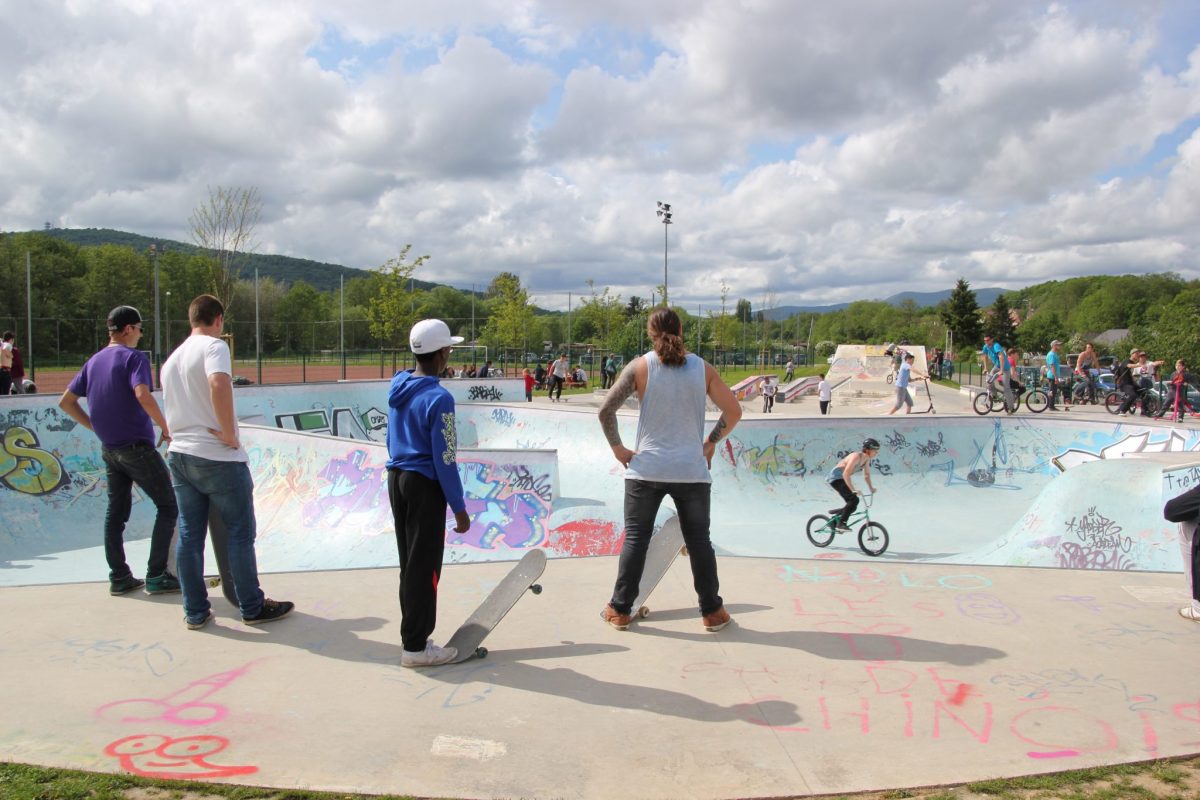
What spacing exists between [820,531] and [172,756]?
803 cm

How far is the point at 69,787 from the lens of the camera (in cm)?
262

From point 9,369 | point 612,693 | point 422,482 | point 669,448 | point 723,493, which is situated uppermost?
point 9,369

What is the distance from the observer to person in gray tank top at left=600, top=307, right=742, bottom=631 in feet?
13.5

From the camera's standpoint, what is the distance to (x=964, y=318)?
85.0 m

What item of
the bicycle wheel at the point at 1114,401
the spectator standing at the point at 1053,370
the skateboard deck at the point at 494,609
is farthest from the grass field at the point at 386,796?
the bicycle wheel at the point at 1114,401

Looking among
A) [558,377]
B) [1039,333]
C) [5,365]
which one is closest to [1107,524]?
[5,365]

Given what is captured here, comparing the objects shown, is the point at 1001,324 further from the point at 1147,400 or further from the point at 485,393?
the point at 485,393

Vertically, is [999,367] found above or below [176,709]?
above

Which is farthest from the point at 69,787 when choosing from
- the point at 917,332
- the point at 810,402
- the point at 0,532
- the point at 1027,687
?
the point at 917,332

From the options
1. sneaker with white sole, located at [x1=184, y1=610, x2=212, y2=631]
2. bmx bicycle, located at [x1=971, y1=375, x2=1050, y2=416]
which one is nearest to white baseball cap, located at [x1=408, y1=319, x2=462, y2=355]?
sneaker with white sole, located at [x1=184, y1=610, x2=212, y2=631]

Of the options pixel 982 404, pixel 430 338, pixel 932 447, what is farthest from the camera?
pixel 982 404

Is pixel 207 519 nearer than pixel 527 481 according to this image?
Yes

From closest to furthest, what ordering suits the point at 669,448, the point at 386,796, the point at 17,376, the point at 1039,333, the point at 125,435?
the point at 386,796 → the point at 669,448 → the point at 125,435 → the point at 17,376 → the point at 1039,333

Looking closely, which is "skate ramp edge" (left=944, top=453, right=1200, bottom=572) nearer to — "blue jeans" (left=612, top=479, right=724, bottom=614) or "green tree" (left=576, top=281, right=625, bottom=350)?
"blue jeans" (left=612, top=479, right=724, bottom=614)
